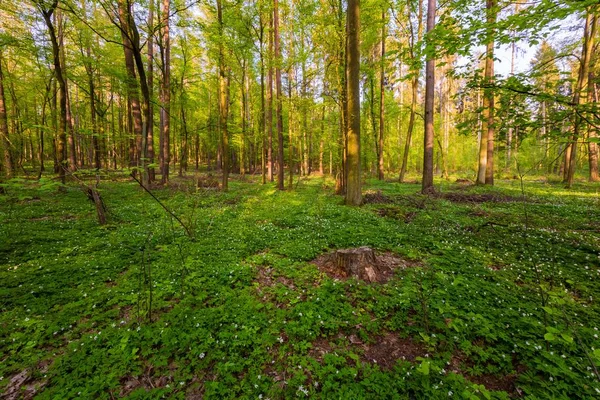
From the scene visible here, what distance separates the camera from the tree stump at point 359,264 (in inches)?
207

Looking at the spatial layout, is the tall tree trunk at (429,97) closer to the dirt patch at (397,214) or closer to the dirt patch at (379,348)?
the dirt patch at (397,214)

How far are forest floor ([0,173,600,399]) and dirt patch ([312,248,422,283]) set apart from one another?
9cm

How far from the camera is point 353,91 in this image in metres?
10.2

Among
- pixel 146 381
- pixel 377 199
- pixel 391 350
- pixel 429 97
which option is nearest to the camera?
pixel 146 381

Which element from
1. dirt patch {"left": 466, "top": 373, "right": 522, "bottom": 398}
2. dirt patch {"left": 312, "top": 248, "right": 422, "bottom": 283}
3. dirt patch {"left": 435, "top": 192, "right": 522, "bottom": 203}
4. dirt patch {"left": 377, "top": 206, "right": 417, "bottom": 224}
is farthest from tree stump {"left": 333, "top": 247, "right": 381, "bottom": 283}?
dirt patch {"left": 435, "top": 192, "right": 522, "bottom": 203}

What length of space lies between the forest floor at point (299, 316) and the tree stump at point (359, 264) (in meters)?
0.31

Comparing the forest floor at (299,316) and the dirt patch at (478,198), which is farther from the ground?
the dirt patch at (478,198)

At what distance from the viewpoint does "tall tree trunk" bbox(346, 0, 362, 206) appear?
9836 millimetres

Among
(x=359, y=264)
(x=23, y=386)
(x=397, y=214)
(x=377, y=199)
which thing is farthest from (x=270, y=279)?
(x=377, y=199)

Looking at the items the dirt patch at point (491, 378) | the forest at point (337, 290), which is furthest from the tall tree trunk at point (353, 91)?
the dirt patch at point (491, 378)

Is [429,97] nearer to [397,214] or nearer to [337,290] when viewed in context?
[397,214]

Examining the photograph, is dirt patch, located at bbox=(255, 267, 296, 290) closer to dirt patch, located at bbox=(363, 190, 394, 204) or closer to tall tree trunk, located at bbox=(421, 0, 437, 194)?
dirt patch, located at bbox=(363, 190, 394, 204)

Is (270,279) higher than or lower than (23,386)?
higher

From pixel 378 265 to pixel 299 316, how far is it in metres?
2.43
